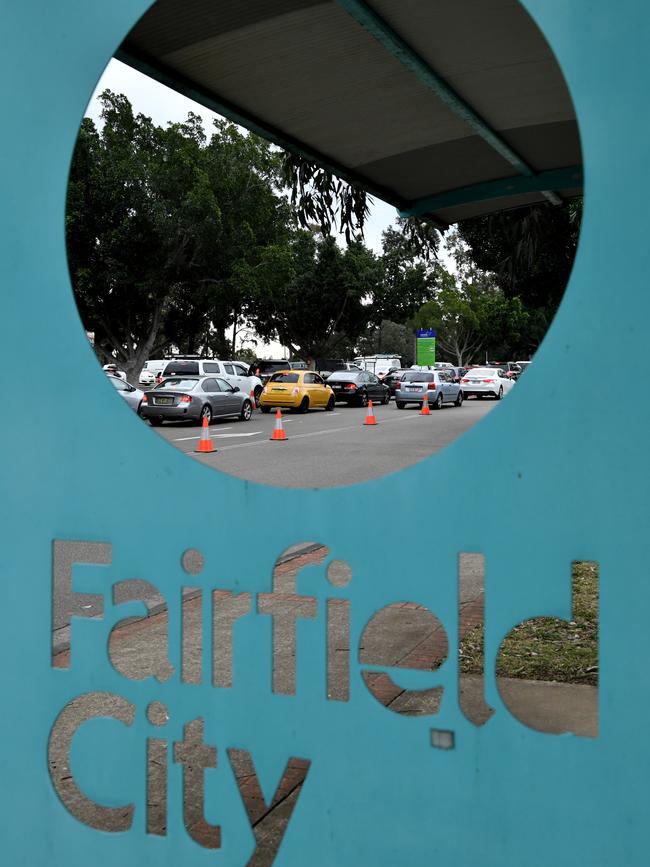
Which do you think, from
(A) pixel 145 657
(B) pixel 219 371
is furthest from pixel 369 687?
(B) pixel 219 371

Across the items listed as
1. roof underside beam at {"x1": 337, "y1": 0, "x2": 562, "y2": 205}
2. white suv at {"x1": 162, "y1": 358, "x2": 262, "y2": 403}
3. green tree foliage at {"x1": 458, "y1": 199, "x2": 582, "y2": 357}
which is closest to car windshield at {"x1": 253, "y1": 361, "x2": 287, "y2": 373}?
white suv at {"x1": 162, "y1": 358, "x2": 262, "y2": 403}

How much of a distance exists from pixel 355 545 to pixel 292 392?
27.5 m

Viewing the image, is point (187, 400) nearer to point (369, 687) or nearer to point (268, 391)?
point (268, 391)

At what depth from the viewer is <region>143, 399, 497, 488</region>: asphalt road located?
1360cm

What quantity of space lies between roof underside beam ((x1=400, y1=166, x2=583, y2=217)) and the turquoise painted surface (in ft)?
12.9

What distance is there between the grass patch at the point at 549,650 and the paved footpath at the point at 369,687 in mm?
162

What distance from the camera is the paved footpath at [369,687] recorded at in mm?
3395

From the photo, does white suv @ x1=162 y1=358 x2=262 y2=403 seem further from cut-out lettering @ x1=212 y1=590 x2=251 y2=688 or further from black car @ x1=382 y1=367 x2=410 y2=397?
cut-out lettering @ x1=212 y1=590 x2=251 y2=688

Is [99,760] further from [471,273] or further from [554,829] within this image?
[471,273]

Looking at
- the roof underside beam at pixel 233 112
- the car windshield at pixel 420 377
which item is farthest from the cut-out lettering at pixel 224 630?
the car windshield at pixel 420 377

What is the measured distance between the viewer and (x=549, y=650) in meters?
5.38

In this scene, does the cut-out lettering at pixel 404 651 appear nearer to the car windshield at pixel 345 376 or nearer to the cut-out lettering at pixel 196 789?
the cut-out lettering at pixel 196 789

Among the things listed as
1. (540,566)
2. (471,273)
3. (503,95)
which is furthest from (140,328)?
(540,566)

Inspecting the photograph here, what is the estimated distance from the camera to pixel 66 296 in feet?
7.91
